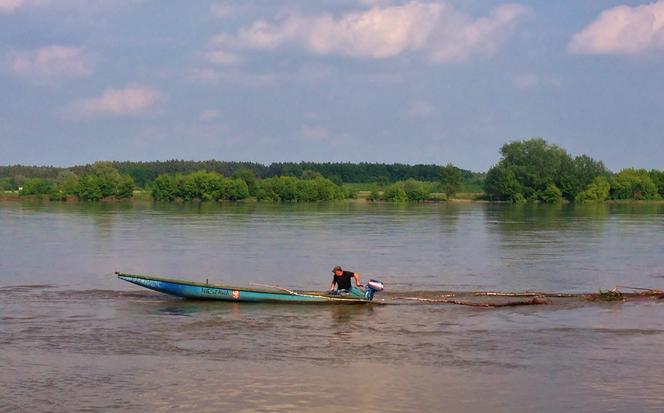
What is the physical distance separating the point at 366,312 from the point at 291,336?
158 inches

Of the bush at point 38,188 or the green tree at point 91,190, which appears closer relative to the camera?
the green tree at point 91,190

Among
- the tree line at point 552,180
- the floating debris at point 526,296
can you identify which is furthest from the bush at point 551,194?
the floating debris at point 526,296

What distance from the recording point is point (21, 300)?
2936 centimetres

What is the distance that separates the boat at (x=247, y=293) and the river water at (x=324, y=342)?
0.98 ft

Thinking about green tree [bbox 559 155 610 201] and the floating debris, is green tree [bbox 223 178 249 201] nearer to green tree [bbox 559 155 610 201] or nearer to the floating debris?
green tree [bbox 559 155 610 201]

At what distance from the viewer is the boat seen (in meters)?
26.9

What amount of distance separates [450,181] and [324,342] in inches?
6045

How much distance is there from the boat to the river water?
0.30m

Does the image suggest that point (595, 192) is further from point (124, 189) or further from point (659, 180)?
point (124, 189)

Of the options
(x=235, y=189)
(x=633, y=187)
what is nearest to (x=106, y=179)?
(x=235, y=189)

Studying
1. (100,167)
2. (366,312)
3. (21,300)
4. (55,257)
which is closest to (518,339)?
(366,312)

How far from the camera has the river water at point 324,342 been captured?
17266mm

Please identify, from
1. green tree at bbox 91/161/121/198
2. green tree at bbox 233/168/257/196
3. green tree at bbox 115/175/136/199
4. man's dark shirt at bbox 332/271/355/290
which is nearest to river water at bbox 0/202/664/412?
man's dark shirt at bbox 332/271/355/290

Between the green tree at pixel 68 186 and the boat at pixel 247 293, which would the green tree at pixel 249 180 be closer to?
the green tree at pixel 68 186
